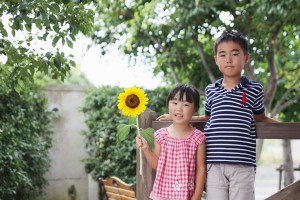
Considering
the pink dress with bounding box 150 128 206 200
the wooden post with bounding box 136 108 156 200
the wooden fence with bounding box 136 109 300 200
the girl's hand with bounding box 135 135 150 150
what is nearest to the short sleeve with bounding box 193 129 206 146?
the pink dress with bounding box 150 128 206 200

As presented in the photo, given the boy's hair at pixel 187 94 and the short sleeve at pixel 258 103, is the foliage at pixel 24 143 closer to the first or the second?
the boy's hair at pixel 187 94

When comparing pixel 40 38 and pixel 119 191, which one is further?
pixel 119 191

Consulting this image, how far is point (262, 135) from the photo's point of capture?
245 cm

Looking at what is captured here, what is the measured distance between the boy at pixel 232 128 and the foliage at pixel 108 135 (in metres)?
3.38

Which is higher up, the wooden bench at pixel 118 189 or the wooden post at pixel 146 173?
the wooden post at pixel 146 173

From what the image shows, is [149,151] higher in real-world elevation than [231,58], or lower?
lower

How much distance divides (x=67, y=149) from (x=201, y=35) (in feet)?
6.80

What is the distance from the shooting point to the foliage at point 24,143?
5.00m

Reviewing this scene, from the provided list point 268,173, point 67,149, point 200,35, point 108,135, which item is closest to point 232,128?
point 108,135

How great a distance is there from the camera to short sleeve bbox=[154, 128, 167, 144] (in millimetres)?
2519

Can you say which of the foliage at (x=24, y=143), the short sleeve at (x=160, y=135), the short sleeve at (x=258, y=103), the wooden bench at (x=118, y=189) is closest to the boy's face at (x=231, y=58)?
the short sleeve at (x=258, y=103)

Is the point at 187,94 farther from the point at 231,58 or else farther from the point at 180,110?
the point at 231,58

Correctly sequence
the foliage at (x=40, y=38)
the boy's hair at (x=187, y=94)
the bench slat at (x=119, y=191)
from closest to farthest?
the boy's hair at (x=187, y=94) → the foliage at (x=40, y=38) → the bench slat at (x=119, y=191)

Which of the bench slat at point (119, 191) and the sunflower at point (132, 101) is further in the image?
the bench slat at point (119, 191)
